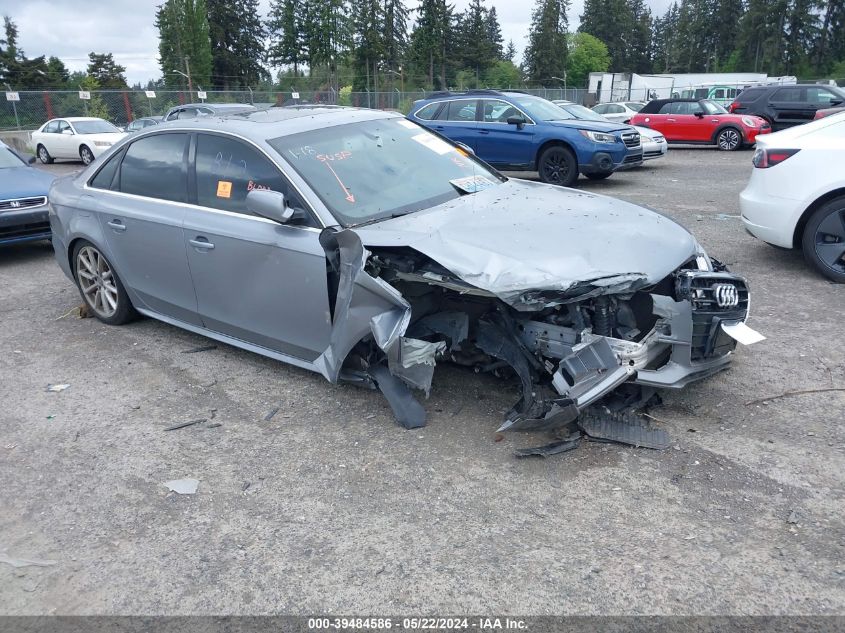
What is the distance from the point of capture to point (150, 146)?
5.12 m

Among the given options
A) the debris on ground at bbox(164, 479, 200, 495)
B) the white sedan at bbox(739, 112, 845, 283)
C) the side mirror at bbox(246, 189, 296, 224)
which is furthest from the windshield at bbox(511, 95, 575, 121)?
the debris on ground at bbox(164, 479, 200, 495)

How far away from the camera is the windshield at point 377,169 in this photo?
13.6ft

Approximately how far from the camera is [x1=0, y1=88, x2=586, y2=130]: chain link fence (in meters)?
26.1

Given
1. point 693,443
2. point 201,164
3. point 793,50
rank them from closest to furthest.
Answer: point 693,443 → point 201,164 → point 793,50

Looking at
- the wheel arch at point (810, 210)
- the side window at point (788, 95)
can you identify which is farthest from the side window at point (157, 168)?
the side window at point (788, 95)

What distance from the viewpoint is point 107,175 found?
545 centimetres

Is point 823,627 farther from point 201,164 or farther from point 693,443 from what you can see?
point 201,164

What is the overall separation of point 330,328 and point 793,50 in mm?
92879

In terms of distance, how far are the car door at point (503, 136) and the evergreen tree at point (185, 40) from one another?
2157 inches

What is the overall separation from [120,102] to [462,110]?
2174cm

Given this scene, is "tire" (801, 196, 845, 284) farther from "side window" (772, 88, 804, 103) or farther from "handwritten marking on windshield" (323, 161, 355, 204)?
"side window" (772, 88, 804, 103)

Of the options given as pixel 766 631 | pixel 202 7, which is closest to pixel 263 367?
→ pixel 766 631

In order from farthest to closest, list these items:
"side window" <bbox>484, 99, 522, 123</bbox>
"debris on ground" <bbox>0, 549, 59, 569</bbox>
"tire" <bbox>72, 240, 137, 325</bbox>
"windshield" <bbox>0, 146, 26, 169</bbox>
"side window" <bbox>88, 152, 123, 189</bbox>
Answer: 1. "side window" <bbox>484, 99, 522, 123</bbox>
2. "windshield" <bbox>0, 146, 26, 169</bbox>
3. "tire" <bbox>72, 240, 137, 325</bbox>
4. "side window" <bbox>88, 152, 123, 189</bbox>
5. "debris on ground" <bbox>0, 549, 59, 569</bbox>

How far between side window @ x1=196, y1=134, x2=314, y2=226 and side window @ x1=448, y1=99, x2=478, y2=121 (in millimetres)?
9235
